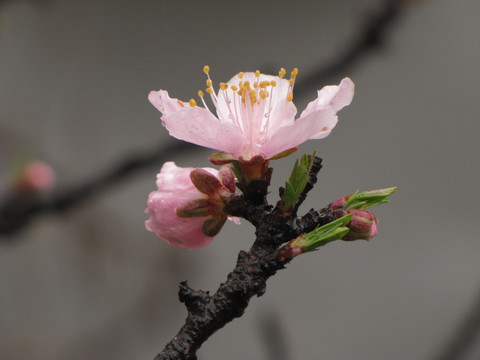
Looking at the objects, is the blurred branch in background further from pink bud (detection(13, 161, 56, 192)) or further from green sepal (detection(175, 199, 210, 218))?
green sepal (detection(175, 199, 210, 218))

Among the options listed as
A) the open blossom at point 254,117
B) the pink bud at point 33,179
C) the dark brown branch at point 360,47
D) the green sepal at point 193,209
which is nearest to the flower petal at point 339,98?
the open blossom at point 254,117

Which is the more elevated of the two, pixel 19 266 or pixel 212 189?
pixel 19 266

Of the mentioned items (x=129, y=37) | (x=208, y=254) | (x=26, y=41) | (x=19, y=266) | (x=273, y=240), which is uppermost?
(x=26, y=41)

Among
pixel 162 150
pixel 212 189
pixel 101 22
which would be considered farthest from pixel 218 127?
pixel 101 22

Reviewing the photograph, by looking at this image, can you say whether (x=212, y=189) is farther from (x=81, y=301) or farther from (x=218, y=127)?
(x=81, y=301)

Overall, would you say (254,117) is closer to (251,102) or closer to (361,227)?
(251,102)

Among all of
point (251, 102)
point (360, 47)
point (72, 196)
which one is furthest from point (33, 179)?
point (251, 102)

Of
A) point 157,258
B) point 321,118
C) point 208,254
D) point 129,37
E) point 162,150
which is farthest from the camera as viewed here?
point 129,37

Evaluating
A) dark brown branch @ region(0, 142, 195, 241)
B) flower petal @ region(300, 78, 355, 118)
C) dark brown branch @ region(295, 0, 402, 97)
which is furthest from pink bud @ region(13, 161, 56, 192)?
flower petal @ region(300, 78, 355, 118)
